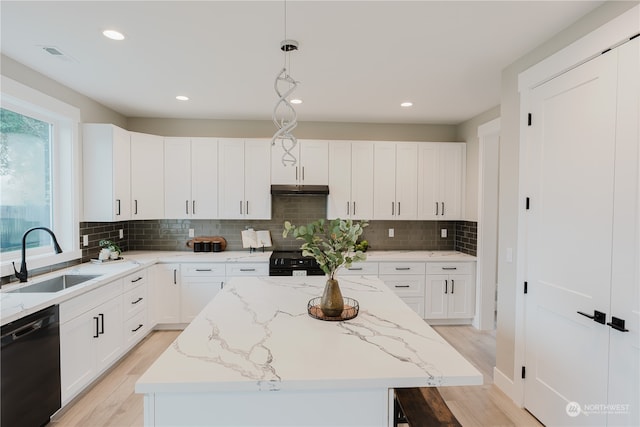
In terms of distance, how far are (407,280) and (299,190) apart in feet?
5.67

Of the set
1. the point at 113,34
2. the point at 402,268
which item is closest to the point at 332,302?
the point at 113,34

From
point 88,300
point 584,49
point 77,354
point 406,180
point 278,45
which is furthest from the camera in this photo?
point 406,180

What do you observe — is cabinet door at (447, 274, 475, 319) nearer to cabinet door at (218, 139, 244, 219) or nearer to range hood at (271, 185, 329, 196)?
range hood at (271, 185, 329, 196)

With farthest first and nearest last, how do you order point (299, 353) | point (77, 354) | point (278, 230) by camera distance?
1. point (278, 230)
2. point (77, 354)
3. point (299, 353)

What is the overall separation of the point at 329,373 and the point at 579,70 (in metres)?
2.21

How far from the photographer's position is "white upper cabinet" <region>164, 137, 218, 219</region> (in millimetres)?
4098

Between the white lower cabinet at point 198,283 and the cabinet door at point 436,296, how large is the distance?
249 centimetres

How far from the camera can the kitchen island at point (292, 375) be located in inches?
46.4

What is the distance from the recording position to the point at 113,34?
6.98ft

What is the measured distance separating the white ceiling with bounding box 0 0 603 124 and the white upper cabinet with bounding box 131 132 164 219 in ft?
1.82

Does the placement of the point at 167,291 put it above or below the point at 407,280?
below

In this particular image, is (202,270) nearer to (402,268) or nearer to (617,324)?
(402,268)

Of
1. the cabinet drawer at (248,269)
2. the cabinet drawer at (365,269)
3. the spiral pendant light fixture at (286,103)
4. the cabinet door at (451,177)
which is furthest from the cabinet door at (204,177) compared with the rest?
the cabinet door at (451,177)

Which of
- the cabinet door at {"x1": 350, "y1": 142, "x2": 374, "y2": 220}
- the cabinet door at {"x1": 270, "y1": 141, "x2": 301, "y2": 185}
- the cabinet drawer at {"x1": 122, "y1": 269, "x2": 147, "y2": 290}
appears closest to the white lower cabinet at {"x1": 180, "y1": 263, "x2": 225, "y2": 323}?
the cabinet drawer at {"x1": 122, "y1": 269, "x2": 147, "y2": 290}
